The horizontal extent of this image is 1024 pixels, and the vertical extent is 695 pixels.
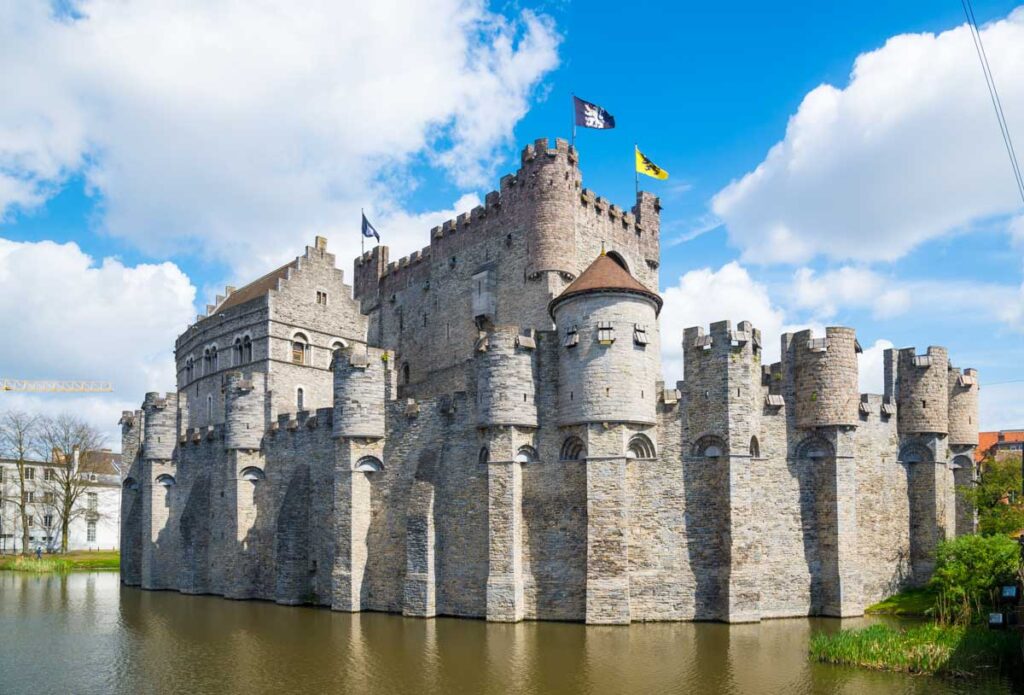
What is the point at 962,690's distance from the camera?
19.0m

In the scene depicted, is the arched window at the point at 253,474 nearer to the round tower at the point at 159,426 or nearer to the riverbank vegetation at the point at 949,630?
the round tower at the point at 159,426

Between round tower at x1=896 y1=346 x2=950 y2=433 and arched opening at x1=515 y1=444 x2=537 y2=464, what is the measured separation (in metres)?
14.5

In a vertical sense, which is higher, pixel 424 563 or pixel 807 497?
pixel 807 497

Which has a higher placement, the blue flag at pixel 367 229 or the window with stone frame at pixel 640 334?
the blue flag at pixel 367 229

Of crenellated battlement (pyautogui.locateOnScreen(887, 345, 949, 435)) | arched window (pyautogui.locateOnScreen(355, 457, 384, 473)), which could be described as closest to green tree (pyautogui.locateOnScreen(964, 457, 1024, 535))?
crenellated battlement (pyautogui.locateOnScreen(887, 345, 949, 435))

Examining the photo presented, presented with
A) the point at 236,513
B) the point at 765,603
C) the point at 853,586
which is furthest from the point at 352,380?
the point at 853,586

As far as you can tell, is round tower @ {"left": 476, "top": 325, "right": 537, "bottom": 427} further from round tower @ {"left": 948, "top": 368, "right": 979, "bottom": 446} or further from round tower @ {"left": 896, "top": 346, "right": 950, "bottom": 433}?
round tower @ {"left": 948, "top": 368, "right": 979, "bottom": 446}

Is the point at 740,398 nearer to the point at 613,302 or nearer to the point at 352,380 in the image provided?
the point at 613,302

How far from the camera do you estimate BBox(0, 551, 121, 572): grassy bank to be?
54.2 meters

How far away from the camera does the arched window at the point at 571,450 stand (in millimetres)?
29688

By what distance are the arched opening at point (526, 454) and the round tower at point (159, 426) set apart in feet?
80.6

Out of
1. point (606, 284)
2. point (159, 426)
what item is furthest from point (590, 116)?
point (159, 426)

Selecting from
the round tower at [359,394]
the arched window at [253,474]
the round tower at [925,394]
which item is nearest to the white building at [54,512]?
the arched window at [253,474]

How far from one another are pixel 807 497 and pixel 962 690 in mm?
11191
